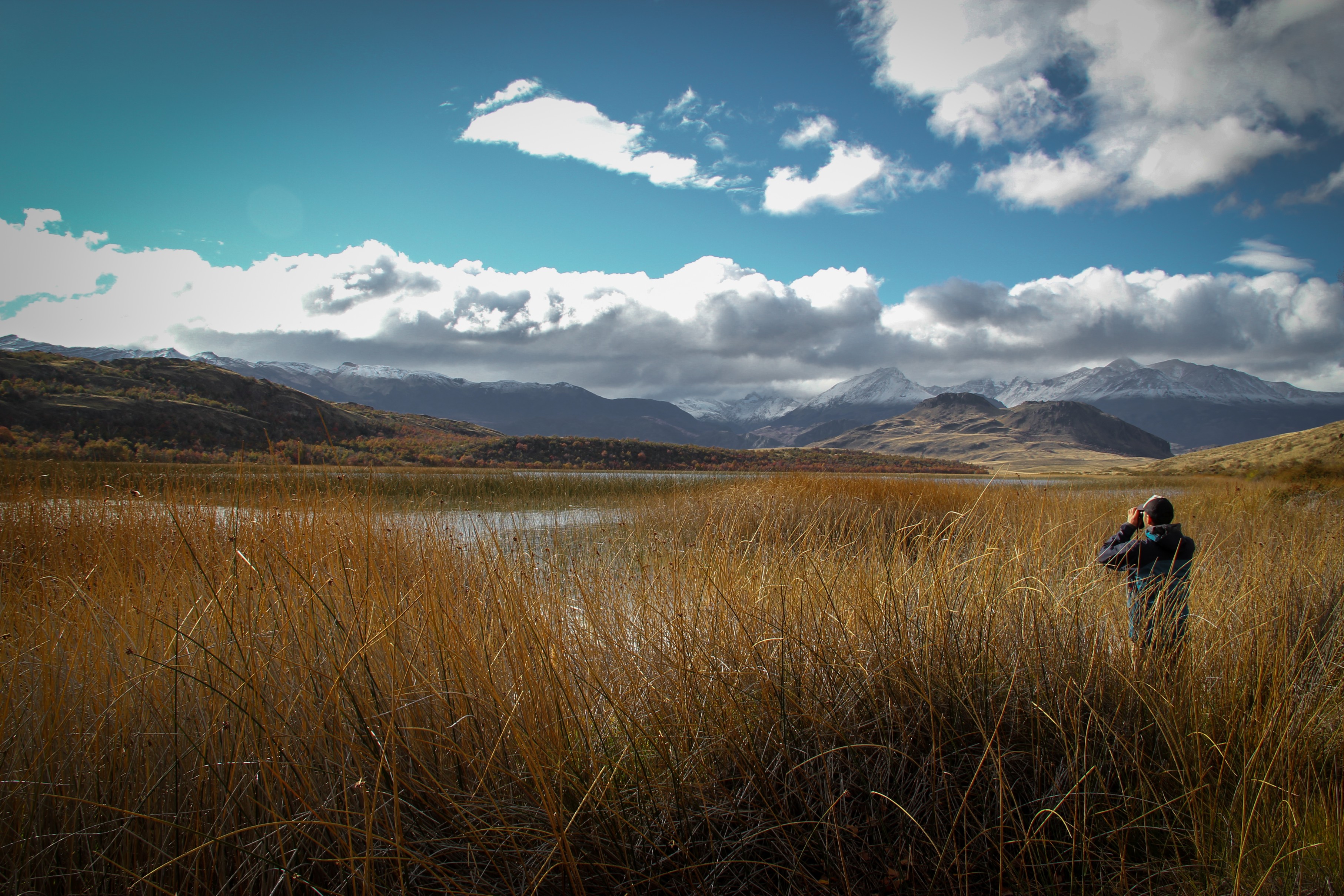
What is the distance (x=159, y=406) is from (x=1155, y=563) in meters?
52.4

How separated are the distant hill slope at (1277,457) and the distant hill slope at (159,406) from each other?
41.9m

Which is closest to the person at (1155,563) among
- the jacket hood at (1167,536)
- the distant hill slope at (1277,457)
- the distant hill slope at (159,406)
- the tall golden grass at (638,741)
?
the jacket hood at (1167,536)

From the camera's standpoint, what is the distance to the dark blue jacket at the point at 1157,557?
3.98m

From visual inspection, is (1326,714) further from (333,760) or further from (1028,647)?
(333,760)

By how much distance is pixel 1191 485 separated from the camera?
27875 mm

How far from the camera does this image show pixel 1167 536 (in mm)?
4078

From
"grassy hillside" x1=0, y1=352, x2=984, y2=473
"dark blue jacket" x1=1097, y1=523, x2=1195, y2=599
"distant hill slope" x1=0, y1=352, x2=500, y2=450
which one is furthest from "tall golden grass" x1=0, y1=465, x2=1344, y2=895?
"distant hill slope" x1=0, y1=352, x2=500, y2=450

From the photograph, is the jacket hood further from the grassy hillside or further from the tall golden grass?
the grassy hillside

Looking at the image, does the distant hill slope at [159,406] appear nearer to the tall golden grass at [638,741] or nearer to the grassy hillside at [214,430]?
the grassy hillside at [214,430]

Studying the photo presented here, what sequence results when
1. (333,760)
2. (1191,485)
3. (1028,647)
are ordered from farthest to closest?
(1191,485)
(1028,647)
(333,760)

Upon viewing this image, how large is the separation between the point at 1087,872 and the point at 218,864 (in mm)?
3147

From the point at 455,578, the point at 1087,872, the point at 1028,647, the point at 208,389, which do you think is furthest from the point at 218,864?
the point at 208,389

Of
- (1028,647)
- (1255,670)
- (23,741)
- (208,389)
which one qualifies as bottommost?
(23,741)

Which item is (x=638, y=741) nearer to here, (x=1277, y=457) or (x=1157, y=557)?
(x=1157, y=557)
